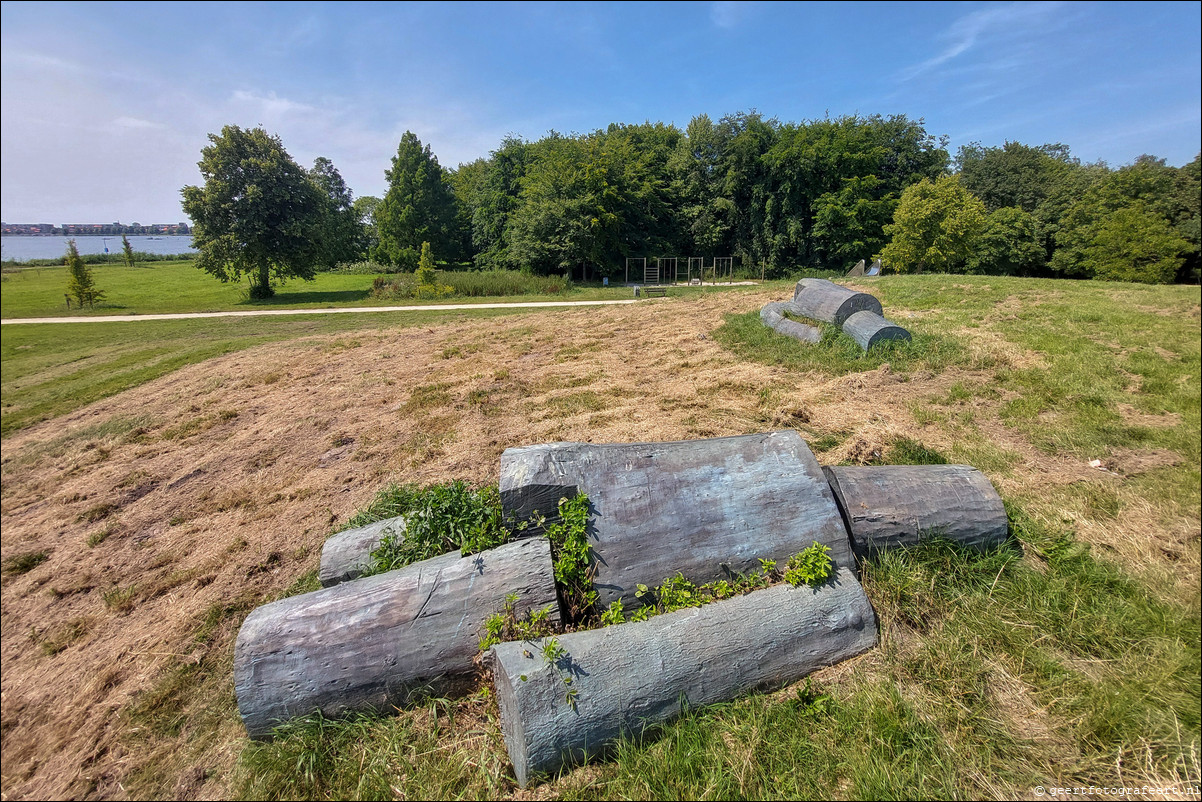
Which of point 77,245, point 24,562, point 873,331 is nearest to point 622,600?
point 24,562

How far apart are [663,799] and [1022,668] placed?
1952 millimetres

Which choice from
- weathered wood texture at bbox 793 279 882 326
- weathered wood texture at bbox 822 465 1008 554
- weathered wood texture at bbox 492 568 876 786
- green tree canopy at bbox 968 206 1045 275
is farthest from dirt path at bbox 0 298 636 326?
green tree canopy at bbox 968 206 1045 275

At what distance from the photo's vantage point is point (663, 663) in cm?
239

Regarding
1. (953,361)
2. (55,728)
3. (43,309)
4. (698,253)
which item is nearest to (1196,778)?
(55,728)

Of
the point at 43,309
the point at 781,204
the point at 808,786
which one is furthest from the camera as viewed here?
the point at 781,204

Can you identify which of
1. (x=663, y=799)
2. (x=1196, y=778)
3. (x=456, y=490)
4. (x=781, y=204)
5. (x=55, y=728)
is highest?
(x=781, y=204)

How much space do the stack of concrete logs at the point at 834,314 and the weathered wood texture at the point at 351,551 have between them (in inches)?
300

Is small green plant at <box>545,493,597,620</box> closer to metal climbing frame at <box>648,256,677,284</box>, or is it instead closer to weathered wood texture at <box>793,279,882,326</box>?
weathered wood texture at <box>793,279,882,326</box>

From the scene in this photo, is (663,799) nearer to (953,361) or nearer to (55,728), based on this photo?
(55,728)

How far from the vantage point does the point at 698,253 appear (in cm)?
3856

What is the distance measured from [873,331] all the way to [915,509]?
576cm

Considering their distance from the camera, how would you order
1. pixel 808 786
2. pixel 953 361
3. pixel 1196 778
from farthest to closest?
pixel 953 361 < pixel 808 786 < pixel 1196 778

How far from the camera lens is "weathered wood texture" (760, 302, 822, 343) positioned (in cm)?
933

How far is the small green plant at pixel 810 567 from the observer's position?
110 inches
